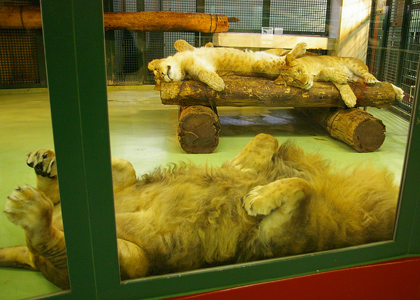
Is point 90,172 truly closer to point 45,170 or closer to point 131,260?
point 45,170

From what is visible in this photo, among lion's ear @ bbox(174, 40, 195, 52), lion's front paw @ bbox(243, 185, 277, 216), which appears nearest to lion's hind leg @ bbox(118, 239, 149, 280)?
lion's front paw @ bbox(243, 185, 277, 216)

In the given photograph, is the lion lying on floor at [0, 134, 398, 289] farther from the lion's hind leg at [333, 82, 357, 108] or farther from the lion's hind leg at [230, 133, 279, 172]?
the lion's hind leg at [333, 82, 357, 108]

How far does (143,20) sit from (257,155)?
937 millimetres

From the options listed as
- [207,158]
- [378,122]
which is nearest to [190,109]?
[207,158]

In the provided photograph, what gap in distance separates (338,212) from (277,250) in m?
0.40

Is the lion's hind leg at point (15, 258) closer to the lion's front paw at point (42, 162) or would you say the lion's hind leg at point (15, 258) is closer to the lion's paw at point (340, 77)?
the lion's front paw at point (42, 162)

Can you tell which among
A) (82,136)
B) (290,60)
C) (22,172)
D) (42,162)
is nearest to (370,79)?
(290,60)

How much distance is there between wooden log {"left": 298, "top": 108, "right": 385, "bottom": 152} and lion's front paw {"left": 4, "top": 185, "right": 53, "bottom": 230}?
143 centimetres

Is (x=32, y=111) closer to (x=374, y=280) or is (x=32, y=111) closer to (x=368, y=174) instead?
(x=368, y=174)

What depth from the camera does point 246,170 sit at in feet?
6.72

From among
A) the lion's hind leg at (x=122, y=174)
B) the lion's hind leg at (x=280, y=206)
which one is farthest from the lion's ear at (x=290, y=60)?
the lion's hind leg at (x=122, y=174)

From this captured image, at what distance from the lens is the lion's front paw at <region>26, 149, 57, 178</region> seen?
5.40ft

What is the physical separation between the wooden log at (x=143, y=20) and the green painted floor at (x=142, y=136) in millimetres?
265

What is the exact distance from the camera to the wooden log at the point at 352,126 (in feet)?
6.64
